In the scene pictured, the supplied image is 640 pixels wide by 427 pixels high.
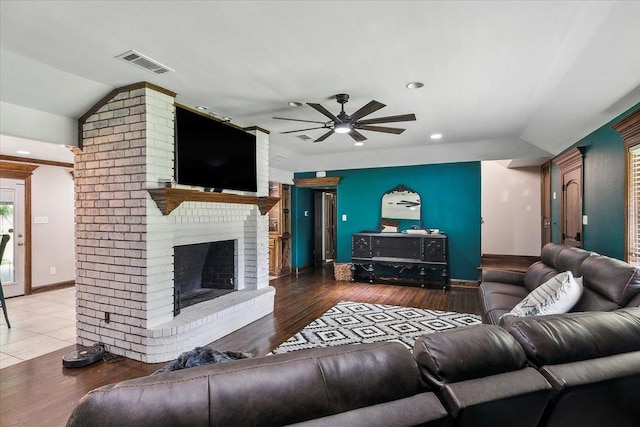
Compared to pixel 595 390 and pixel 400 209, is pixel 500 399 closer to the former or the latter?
pixel 595 390

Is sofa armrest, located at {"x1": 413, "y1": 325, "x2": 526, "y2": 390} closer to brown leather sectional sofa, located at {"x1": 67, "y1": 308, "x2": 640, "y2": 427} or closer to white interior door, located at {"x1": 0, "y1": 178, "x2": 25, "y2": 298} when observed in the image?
brown leather sectional sofa, located at {"x1": 67, "y1": 308, "x2": 640, "y2": 427}

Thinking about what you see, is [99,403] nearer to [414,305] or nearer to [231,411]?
[231,411]

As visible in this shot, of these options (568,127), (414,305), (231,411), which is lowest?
(414,305)

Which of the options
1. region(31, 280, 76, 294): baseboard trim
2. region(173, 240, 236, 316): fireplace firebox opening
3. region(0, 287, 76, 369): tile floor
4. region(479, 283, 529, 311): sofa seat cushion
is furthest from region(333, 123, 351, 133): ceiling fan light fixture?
region(31, 280, 76, 294): baseboard trim

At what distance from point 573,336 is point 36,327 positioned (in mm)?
5097

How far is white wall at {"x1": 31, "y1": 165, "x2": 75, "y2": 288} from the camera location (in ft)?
18.4

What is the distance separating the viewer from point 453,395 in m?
0.95

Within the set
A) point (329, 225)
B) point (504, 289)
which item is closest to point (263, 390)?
point (504, 289)

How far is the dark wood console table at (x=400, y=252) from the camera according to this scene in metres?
5.77

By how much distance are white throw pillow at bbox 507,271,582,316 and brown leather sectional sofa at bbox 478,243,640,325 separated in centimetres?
10

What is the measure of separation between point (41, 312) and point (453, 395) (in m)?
5.51

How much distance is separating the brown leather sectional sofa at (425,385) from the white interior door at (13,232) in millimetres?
6336

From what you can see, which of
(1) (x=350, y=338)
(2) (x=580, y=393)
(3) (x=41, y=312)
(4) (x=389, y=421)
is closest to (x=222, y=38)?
(4) (x=389, y=421)

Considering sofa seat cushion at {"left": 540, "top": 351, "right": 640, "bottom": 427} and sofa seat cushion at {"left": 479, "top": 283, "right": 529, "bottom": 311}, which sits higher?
sofa seat cushion at {"left": 540, "top": 351, "right": 640, "bottom": 427}
